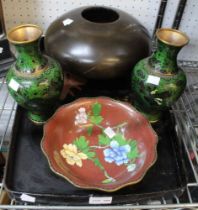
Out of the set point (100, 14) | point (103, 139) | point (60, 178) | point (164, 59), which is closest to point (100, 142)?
point (103, 139)

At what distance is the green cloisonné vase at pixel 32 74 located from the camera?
1.93 feet

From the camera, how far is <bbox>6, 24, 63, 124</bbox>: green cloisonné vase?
0.59 metres

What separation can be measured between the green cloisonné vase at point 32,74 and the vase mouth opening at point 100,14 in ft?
0.66

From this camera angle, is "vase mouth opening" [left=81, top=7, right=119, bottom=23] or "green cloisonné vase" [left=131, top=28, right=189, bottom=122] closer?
"green cloisonné vase" [left=131, top=28, right=189, bottom=122]

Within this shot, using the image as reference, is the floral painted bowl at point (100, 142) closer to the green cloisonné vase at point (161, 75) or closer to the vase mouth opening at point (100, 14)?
the green cloisonné vase at point (161, 75)

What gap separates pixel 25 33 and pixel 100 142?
31cm

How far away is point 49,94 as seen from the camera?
624 millimetres

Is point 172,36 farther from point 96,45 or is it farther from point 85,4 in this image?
point 85,4

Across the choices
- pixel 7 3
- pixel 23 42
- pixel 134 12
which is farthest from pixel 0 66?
pixel 134 12

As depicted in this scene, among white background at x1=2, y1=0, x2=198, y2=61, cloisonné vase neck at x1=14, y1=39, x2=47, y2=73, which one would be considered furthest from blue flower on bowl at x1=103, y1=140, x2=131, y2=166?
white background at x1=2, y1=0, x2=198, y2=61

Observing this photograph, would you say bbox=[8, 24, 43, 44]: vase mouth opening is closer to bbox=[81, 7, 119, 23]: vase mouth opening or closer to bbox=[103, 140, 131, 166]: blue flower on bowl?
bbox=[81, 7, 119, 23]: vase mouth opening

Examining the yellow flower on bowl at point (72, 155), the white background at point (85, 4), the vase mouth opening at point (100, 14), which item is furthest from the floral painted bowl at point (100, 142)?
the white background at point (85, 4)

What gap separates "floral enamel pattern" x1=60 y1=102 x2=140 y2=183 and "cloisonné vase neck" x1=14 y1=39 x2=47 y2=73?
0.49ft

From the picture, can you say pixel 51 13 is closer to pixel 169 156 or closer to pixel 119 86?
pixel 119 86
